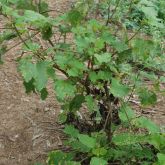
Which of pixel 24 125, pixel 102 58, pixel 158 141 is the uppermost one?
pixel 102 58

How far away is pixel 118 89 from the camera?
263 centimetres

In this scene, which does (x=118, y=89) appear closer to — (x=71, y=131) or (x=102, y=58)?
(x=102, y=58)

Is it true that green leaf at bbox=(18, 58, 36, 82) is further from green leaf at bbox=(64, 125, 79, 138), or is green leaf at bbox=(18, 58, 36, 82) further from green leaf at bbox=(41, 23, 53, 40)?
green leaf at bbox=(64, 125, 79, 138)

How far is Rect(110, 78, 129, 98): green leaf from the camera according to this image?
2613 millimetres

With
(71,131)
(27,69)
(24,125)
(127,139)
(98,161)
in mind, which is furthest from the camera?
(24,125)

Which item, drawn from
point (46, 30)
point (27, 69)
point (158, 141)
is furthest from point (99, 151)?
point (46, 30)

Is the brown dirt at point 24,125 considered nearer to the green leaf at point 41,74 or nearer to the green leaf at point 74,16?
the green leaf at point 41,74

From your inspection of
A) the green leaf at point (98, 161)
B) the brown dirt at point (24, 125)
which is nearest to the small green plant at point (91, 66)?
the green leaf at point (98, 161)

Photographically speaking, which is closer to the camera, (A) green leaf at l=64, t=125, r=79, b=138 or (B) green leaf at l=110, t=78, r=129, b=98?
(B) green leaf at l=110, t=78, r=129, b=98

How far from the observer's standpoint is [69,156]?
9.32 ft

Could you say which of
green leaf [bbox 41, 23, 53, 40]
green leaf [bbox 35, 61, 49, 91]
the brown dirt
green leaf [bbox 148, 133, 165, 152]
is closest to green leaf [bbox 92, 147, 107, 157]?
green leaf [bbox 148, 133, 165, 152]

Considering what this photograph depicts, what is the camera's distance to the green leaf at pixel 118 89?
2613 mm

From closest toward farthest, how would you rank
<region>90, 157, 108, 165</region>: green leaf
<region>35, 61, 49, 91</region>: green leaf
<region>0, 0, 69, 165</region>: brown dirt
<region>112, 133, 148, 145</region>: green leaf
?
<region>35, 61, 49, 91</region>: green leaf, <region>90, 157, 108, 165</region>: green leaf, <region>112, 133, 148, 145</region>: green leaf, <region>0, 0, 69, 165</region>: brown dirt

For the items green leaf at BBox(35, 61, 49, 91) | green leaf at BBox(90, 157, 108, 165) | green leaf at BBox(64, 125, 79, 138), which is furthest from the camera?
green leaf at BBox(64, 125, 79, 138)
